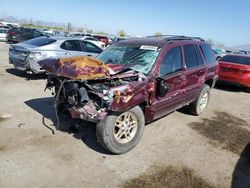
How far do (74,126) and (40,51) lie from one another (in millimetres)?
4882

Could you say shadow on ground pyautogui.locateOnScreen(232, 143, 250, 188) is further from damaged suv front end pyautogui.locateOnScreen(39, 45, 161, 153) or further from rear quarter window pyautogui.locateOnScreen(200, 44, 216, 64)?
rear quarter window pyautogui.locateOnScreen(200, 44, 216, 64)

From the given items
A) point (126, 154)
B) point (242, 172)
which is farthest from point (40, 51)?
point (242, 172)

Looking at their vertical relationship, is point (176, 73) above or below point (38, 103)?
above

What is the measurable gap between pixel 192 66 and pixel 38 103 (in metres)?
3.94

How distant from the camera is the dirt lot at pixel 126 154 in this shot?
3.66 m

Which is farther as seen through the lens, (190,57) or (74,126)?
(190,57)

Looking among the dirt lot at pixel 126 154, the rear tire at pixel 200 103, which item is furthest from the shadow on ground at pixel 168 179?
the rear tire at pixel 200 103

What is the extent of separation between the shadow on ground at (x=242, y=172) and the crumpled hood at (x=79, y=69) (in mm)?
2555

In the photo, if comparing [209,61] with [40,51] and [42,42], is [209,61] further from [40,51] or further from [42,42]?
[42,42]

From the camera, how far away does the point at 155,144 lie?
4.84m

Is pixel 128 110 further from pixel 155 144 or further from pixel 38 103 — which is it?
pixel 38 103

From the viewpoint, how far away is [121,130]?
435 centimetres

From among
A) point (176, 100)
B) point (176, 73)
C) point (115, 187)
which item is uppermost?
point (176, 73)

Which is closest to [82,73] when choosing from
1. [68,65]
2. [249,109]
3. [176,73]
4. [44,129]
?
[68,65]
